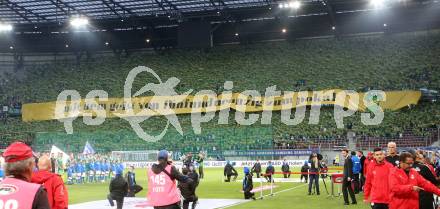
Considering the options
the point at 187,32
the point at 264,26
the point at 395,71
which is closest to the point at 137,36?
the point at 187,32

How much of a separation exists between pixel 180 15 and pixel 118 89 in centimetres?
1023

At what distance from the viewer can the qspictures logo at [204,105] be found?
43.8 meters

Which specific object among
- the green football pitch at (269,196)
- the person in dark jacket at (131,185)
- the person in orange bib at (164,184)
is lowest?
the green football pitch at (269,196)

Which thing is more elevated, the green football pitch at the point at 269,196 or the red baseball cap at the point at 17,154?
the red baseball cap at the point at 17,154

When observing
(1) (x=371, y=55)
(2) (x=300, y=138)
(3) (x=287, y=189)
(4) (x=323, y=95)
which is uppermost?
(1) (x=371, y=55)

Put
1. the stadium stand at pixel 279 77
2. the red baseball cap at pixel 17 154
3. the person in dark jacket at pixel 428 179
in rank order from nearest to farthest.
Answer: the red baseball cap at pixel 17 154
the person in dark jacket at pixel 428 179
the stadium stand at pixel 279 77

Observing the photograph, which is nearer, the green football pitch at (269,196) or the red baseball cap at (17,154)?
the red baseball cap at (17,154)

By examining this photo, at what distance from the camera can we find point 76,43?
62125 mm

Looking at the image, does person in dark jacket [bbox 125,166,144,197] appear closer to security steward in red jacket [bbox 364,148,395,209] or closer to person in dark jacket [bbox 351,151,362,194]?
person in dark jacket [bbox 351,151,362,194]

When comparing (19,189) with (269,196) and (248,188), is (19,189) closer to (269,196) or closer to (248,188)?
(248,188)

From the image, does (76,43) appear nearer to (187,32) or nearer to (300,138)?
(187,32)

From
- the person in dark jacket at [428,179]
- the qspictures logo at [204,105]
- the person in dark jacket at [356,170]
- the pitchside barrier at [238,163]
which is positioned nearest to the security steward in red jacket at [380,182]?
the person in dark jacket at [428,179]

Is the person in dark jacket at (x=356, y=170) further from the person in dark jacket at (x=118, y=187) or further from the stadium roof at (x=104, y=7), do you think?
the stadium roof at (x=104, y=7)

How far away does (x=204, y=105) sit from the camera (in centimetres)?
4891
